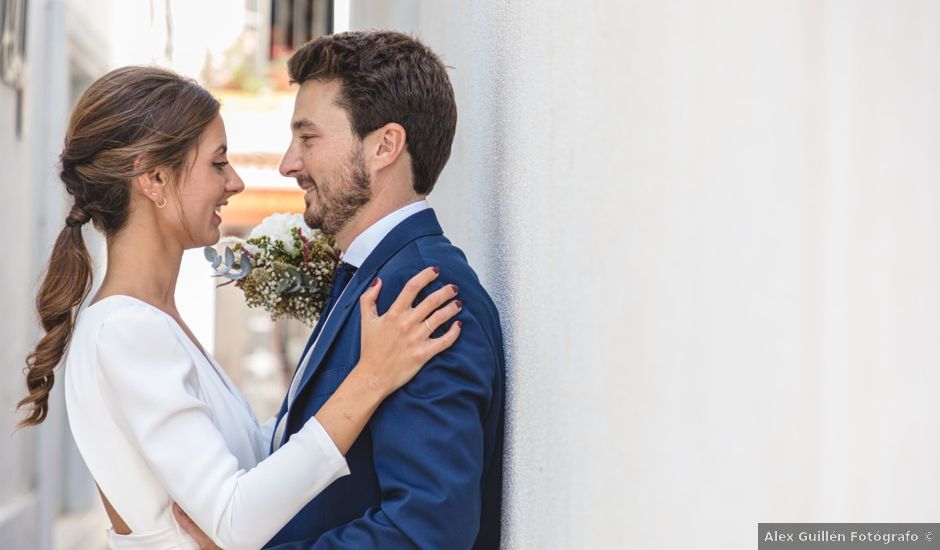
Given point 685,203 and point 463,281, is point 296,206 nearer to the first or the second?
point 463,281

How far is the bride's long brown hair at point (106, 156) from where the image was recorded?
2021 millimetres

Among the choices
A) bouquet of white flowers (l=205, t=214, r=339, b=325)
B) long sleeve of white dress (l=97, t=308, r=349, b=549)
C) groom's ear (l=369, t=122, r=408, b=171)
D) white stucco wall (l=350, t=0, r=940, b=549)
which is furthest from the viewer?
bouquet of white flowers (l=205, t=214, r=339, b=325)

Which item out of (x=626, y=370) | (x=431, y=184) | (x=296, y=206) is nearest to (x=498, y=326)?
(x=431, y=184)

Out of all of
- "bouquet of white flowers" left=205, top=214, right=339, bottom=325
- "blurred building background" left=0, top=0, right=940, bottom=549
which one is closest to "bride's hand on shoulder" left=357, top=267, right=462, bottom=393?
"blurred building background" left=0, top=0, right=940, bottom=549

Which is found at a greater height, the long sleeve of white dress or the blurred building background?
the blurred building background

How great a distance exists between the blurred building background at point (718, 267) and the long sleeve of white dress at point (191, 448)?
340 mm

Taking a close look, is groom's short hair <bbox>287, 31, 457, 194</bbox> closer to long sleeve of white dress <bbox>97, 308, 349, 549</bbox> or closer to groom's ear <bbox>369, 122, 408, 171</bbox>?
groom's ear <bbox>369, 122, 408, 171</bbox>

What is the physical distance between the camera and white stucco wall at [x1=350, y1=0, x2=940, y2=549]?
65cm

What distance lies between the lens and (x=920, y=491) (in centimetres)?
65

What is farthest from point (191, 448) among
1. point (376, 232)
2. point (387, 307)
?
point (376, 232)

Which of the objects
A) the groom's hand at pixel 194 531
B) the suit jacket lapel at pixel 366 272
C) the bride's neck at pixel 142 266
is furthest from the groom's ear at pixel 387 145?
the groom's hand at pixel 194 531

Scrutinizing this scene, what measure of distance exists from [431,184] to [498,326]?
32cm

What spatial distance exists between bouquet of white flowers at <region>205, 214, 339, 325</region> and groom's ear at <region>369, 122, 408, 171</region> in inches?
22.4

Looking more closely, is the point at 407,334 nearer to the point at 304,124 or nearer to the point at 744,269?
the point at 304,124
